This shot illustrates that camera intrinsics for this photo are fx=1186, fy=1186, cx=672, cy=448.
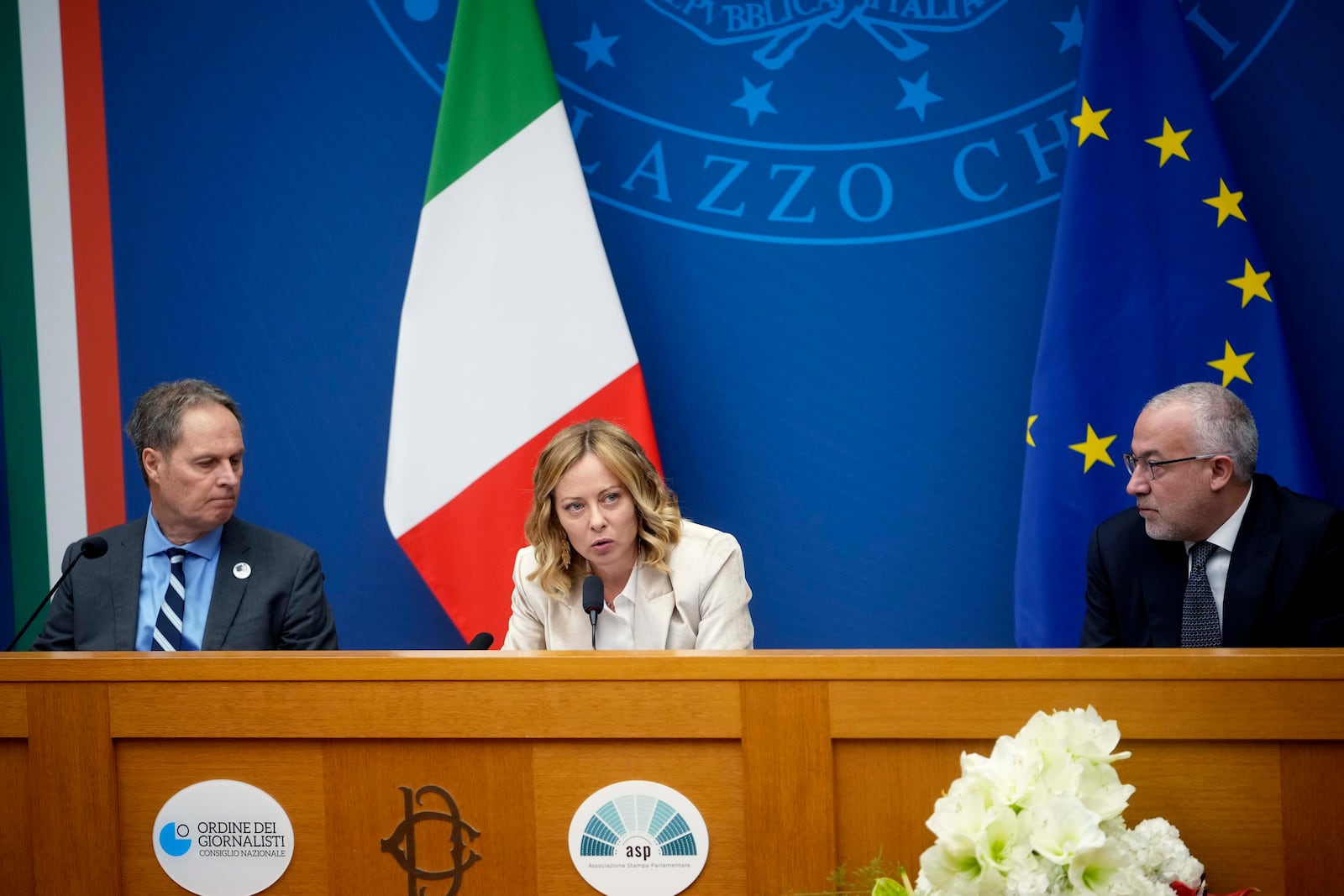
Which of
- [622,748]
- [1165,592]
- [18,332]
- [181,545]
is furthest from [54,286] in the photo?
[1165,592]

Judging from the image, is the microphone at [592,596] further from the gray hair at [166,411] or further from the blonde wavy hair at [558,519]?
the gray hair at [166,411]

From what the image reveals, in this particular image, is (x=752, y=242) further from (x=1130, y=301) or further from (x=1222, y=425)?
(x=1222, y=425)

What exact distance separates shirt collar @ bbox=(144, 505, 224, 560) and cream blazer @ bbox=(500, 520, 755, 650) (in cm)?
71

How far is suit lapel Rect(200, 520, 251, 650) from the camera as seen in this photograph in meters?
2.57

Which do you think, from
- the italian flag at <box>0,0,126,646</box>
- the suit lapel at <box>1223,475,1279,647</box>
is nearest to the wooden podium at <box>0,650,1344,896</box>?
the suit lapel at <box>1223,475,1279,647</box>

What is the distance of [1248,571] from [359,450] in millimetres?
2418

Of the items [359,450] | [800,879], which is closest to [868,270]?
A: [359,450]

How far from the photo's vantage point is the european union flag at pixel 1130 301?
2949 millimetres

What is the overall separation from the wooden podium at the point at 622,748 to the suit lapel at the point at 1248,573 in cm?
100

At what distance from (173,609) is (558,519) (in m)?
0.87

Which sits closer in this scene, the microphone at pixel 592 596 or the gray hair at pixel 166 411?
the microphone at pixel 592 596

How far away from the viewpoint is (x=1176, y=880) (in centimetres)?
131

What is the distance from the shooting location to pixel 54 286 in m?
3.63

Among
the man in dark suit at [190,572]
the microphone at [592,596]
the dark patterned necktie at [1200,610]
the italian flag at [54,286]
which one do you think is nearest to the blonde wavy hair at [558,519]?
the microphone at [592,596]
